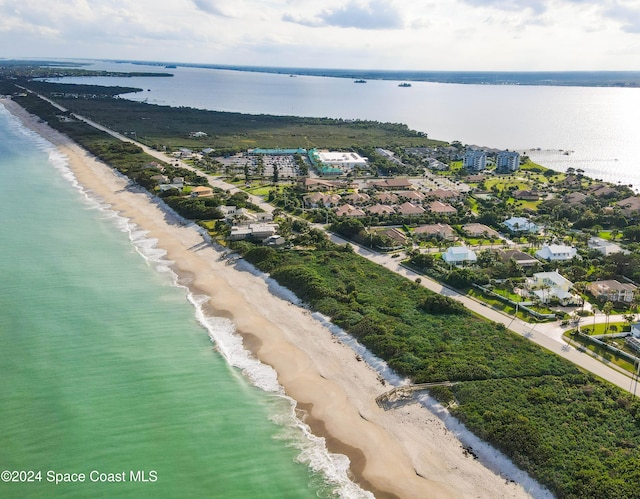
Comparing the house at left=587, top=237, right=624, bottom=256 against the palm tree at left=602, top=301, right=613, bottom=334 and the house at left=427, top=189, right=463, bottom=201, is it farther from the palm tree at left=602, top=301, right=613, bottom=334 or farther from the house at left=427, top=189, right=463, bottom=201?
the house at left=427, top=189, right=463, bottom=201

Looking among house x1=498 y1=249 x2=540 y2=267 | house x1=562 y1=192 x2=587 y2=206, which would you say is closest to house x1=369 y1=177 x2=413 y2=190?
house x1=562 y1=192 x2=587 y2=206

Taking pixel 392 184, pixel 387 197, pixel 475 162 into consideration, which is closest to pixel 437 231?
pixel 387 197

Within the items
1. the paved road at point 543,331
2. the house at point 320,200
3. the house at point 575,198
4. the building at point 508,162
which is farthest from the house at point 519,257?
the building at point 508,162

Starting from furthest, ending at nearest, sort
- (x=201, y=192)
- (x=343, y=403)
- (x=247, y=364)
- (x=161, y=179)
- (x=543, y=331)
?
(x=161, y=179)
(x=201, y=192)
(x=543, y=331)
(x=247, y=364)
(x=343, y=403)

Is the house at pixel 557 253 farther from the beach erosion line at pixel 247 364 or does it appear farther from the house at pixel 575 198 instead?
the beach erosion line at pixel 247 364

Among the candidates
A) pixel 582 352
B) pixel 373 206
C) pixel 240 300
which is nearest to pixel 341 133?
pixel 373 206

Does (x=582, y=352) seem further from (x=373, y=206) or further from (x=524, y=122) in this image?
(x=524, y=122)

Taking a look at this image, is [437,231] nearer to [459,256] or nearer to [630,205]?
[459,256]
